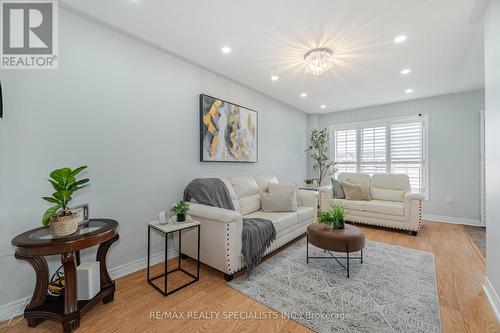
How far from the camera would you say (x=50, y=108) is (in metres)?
1.86

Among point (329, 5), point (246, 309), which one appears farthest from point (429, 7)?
point (246, 309)

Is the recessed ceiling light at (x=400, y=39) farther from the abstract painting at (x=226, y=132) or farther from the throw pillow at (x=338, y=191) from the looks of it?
the throw pillow at (x=338, y=191)

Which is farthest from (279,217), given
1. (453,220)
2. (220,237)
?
(453,220)

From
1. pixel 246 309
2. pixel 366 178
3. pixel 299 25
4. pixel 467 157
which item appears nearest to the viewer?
pixel 246 309

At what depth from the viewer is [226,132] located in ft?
11.2

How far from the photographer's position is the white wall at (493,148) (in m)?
1.68

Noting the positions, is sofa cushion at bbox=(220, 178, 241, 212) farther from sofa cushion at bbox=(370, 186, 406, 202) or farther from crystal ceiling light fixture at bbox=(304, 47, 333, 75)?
sofa cushion at bbox=(370, 186, 406, 202)

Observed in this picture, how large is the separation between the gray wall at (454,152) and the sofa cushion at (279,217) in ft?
11.5

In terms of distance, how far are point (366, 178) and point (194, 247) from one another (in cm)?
384

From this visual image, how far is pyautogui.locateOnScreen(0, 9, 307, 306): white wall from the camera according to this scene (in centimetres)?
171

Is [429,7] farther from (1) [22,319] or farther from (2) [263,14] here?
(1) [22,319]

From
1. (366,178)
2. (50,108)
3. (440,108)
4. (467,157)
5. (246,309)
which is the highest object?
(440,108)

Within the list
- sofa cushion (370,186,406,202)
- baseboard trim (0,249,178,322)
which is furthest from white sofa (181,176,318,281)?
sofa cushion (370,186,406,202)

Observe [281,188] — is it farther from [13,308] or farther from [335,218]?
[13,308]
